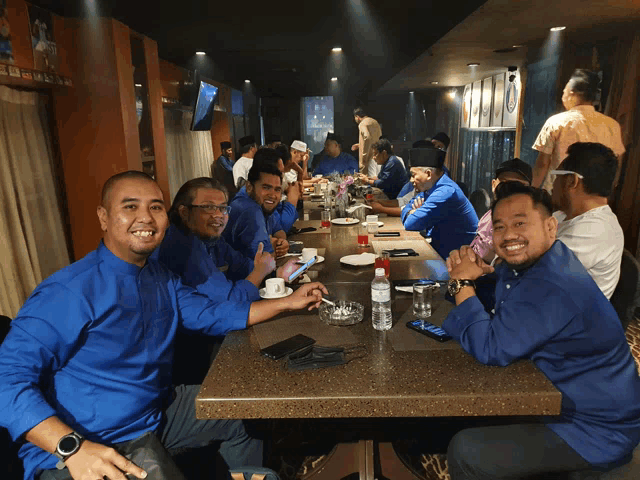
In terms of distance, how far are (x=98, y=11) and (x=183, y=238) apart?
297 centimetres

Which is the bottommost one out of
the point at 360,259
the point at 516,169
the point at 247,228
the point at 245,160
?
the point at 360,259

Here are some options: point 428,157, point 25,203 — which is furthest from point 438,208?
point 25,203

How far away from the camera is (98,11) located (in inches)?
156

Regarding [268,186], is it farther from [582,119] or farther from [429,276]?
[582,119]

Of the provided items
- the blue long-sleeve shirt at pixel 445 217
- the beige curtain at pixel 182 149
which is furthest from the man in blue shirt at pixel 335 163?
the blue long-sleeve shirt at pixel 445 217

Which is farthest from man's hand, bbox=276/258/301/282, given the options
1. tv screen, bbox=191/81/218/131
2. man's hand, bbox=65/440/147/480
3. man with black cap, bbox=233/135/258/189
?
tv screen, bbox=191/81/218/131

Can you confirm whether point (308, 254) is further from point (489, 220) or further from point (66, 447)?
point (66, 447)

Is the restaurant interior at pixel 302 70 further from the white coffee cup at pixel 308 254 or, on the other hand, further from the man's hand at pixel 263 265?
the man's hand at pixel 263 265

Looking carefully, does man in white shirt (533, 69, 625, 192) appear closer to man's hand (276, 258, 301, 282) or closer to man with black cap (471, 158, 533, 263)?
man with black cap (471, 158, 533, 263)

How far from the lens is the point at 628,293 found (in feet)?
5.76

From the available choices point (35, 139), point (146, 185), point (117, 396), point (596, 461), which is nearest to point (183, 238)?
point (146, 185)

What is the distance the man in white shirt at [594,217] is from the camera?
1871 millimetres

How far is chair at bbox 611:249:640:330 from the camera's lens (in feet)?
5.72

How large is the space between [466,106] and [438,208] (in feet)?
23.7
